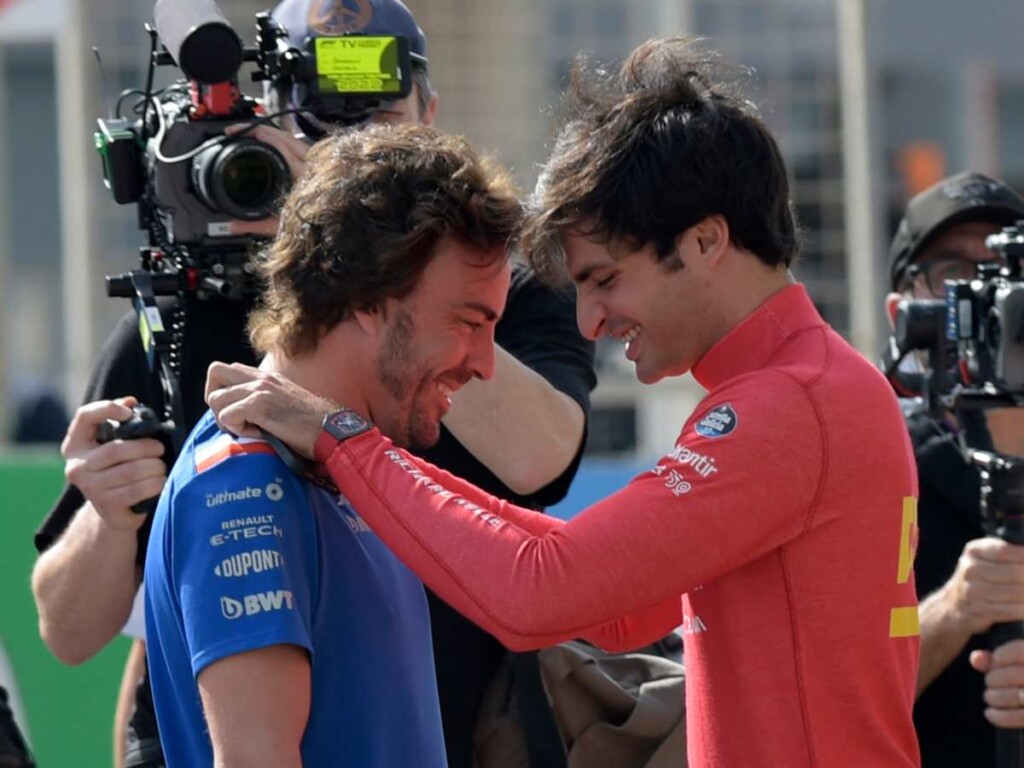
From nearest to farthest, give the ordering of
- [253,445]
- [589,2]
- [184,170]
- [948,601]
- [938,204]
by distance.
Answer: [253,445] < [184,170] < [948,601] < [938,204] < [589,2]

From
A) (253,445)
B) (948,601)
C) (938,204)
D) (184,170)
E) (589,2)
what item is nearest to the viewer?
(253,445)

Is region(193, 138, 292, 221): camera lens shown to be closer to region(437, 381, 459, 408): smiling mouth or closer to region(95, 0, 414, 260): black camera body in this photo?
Result: region(95, 0, 414, 260): black camera body

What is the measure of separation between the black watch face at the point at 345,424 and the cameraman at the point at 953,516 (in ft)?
4.14

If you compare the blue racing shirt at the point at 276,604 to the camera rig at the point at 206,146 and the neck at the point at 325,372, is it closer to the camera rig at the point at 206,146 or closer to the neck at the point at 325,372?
the neck at the point at 325,372

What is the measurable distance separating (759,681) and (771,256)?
0.57 meters

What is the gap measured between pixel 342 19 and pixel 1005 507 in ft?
4.55

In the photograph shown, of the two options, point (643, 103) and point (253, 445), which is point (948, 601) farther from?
point (253, 445)

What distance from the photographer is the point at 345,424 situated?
87.6 inches

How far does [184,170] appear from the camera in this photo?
9.02 ft

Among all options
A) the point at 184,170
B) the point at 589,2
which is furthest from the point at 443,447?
the point at 589,2

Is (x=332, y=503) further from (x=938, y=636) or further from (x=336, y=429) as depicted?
(x=938, y=636)

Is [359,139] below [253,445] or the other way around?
the other way around

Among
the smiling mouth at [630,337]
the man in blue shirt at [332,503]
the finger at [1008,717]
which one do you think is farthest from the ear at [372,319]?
the finger at [1008,717]

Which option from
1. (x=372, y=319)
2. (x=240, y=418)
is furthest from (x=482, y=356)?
(x=240, y=418)
